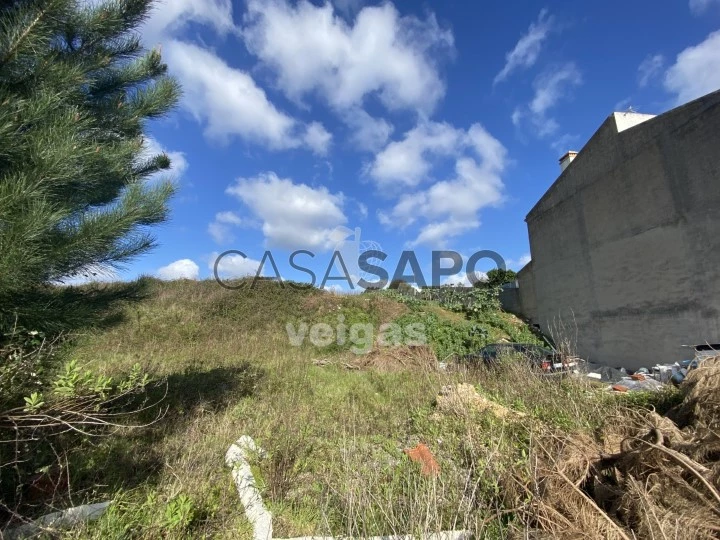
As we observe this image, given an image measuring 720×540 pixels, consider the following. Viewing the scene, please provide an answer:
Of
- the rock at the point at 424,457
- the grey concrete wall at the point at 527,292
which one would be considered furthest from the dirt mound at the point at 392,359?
the grey concrete wall at the point at 527,292

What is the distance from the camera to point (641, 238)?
11.2 m

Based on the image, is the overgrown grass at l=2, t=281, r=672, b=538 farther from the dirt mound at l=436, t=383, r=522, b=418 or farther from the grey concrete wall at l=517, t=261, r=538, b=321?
the grey concrete wall at l=517, t=261, r=538, b=321

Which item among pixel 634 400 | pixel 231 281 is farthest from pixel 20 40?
pixel 231 281

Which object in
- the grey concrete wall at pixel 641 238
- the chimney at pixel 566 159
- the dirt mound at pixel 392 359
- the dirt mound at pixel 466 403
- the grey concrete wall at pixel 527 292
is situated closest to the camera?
the dirt mound at pixel 466 403

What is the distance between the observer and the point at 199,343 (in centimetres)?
1244

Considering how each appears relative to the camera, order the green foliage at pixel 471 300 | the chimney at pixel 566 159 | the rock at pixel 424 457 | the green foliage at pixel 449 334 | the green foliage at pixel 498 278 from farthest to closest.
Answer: the green foliage at pixel 498 278 → the green foliage at pixel 471 300 → the chimney at pixel 566 159 → the green foliage at pixel 449 334 → the rock at pixel 424 457

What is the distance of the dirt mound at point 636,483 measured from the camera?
2150 mm

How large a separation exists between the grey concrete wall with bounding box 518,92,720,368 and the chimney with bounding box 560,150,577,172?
1.20 meters

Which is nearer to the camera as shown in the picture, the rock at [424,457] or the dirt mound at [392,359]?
the rock at [424,457]

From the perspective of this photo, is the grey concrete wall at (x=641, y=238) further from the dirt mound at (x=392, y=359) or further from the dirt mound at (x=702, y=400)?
the dirt mound at (x=702, y=400)

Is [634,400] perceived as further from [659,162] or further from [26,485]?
[659,162]

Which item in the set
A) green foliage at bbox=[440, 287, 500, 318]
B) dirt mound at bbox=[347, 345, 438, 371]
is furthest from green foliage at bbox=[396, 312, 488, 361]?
dirt mound at bbox=[347, 345, 438, 371]

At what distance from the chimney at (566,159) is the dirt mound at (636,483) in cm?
1469

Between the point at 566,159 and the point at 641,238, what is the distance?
19.8 ft
